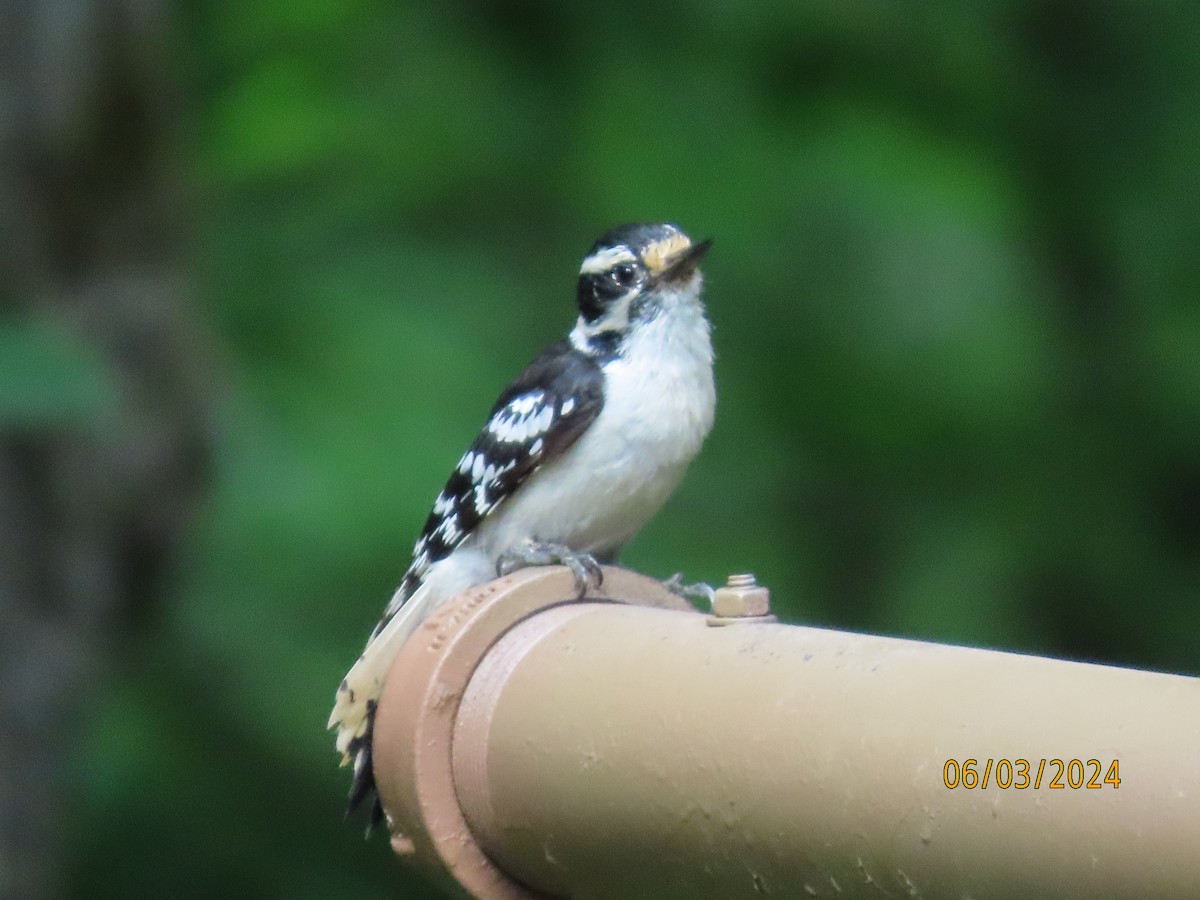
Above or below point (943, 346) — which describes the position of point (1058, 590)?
below

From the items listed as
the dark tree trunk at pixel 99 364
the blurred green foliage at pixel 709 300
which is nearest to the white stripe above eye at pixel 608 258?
the blurred green foliage at pixel 709 300

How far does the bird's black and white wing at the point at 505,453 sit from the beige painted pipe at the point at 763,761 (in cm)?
105

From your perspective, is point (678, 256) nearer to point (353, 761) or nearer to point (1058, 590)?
point (353, 761)

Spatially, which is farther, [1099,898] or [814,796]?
[814,796]

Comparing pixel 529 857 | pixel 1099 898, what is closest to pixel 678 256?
pixel 529 857

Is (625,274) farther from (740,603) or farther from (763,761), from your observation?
(763,761)

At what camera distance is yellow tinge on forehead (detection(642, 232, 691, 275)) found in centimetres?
411

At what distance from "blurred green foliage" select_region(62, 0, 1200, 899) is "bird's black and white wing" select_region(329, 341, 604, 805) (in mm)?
1696

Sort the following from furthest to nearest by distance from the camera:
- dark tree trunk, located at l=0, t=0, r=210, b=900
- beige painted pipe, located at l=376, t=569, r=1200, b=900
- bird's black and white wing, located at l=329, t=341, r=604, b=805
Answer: dark tree trunk, located at l=0, t=0, r=210, b=900, bird's black and white wing, located at l=329, t=341, r=604, b=805, beige painted pipe, located at l=376, t=569, r=1200, b=900

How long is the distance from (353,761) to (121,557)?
2891 mm

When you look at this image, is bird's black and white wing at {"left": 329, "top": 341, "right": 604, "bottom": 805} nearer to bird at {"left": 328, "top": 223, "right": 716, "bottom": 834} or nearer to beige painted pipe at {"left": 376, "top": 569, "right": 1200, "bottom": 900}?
bird at {"left": 328, "top": 223, "right": 716, "bottom": 834}

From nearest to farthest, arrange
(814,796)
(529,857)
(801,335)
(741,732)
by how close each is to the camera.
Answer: (814,796) < (741,732) < (529,857) < (801,335)

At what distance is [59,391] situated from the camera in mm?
3795

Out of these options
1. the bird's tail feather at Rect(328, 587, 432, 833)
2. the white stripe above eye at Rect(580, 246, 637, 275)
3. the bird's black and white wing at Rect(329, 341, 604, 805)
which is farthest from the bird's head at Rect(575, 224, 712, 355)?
the bird's tail feather at Rect(328, 587, 432, 833)
